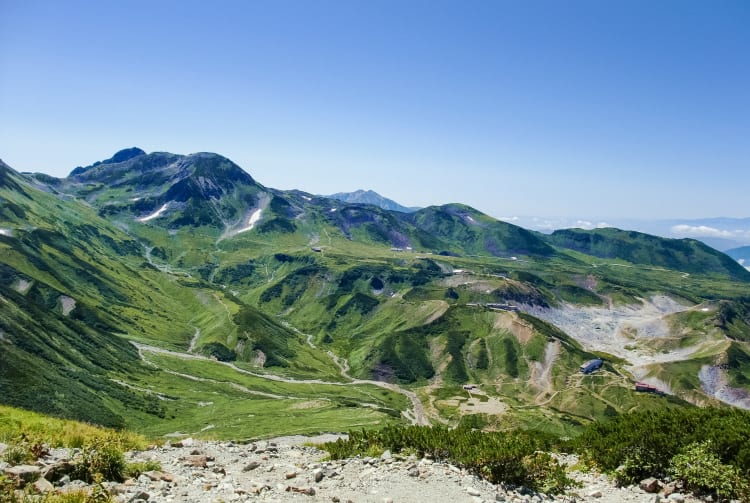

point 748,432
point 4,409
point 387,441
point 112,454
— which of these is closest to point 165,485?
point 112,454

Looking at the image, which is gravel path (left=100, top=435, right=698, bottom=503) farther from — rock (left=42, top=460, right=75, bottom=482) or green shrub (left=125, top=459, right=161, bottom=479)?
rock (left=42, top=460, right=75, bottom=482)

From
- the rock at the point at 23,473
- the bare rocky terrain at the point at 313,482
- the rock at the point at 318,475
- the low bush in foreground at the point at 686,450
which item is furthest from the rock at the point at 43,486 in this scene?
the low bush in foreground at the point at 686,450

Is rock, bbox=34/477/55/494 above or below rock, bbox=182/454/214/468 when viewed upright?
above

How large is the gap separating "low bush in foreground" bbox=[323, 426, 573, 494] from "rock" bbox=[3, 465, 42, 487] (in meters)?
17.1

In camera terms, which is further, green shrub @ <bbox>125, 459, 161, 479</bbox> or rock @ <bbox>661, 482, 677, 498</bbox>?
rock @ <bbox>661, 482, 677, 498</bbox>

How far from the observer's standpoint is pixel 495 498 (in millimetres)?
23891

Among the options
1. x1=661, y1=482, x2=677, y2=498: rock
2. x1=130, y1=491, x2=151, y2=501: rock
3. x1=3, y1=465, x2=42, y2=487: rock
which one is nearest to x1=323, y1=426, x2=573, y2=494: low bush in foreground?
x1=661, y1=482, x2=677, y2=498: rock

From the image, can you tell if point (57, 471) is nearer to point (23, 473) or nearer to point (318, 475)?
point (23, 473)

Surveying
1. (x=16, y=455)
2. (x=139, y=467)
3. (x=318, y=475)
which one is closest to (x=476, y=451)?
(x=318, y=475)

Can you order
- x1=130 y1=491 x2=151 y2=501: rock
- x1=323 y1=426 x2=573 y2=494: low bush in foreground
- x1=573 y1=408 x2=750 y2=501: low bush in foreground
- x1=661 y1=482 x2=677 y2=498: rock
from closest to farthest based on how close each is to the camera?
x1=130 y1=491 x2=151 y2=501: rock → x1=573 y1=408 x2=750 y2=501: low bush in foreground → x1=661 y1=482 x2=677 y2=498: rock → x1=323 y1=426 x2=573 y2=494: low bush in foreground

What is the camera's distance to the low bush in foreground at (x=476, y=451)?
2664 centimetres

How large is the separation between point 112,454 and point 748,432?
36691mm

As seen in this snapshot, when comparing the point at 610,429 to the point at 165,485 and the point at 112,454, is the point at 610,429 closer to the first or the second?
the point at 165,485

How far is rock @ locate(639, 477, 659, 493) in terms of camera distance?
87.7 ft
